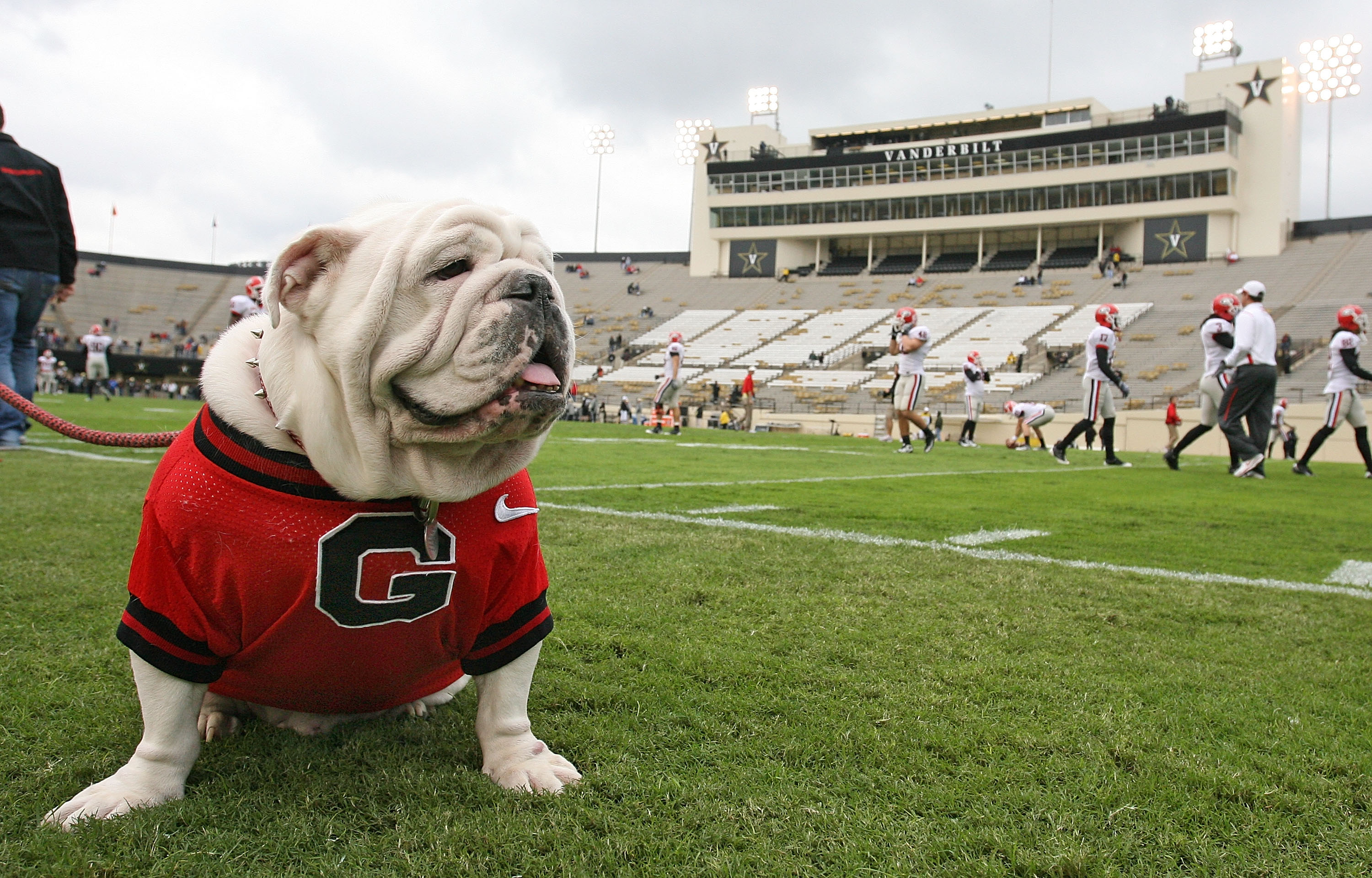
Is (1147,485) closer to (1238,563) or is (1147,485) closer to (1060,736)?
(1238,563)

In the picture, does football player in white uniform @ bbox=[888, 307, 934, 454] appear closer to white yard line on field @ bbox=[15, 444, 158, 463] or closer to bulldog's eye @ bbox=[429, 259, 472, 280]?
white yard line on field @ bbox=[15, 444, 158, 463]

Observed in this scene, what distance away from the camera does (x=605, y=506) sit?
5.92 meters

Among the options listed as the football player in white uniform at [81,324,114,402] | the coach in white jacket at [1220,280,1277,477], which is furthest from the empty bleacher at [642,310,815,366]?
the coach in white jacket at [1220,280,1277,477]

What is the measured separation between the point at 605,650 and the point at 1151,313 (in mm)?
42697

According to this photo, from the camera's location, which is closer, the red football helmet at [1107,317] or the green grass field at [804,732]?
the green grass field at [804,732]

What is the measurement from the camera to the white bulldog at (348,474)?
1.65 metres

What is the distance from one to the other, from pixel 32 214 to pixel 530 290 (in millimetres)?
5747

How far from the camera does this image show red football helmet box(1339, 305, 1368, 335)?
11062 millimetres

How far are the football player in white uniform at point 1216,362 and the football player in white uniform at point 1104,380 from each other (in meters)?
0.95

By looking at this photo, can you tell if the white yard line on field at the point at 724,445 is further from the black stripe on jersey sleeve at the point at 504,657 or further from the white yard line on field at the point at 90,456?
the black stripe on jersey sleeve at the point at 504,657

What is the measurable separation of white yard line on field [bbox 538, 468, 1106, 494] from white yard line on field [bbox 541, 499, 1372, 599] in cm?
116

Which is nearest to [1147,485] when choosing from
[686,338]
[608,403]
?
[608,403]

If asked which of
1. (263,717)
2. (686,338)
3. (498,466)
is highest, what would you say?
(686,338)

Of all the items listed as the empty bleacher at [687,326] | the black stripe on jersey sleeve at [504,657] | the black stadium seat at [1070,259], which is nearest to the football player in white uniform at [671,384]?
the black stripe on jersey sleeve at [504,657]
